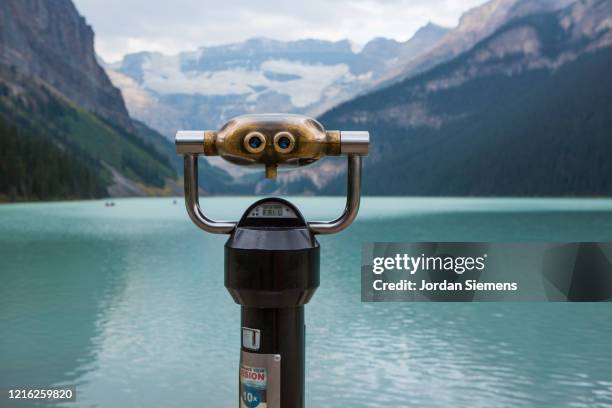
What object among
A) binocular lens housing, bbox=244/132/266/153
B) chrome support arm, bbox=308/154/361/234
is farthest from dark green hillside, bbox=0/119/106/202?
binocular lens housing, bbox=244/132/266/153

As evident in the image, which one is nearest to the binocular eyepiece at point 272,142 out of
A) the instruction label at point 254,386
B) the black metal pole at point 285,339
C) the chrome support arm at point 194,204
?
the chrome support arm at point 194,204

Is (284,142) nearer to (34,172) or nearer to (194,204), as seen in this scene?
(194,204)

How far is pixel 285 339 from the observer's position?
422 cm

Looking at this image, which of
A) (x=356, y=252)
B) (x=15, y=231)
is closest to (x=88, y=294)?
(x=356, y=252)

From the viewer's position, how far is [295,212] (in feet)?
13.5

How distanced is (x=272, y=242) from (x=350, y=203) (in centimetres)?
47

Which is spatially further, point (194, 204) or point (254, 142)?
point (194, 204)

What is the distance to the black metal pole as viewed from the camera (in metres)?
4.19

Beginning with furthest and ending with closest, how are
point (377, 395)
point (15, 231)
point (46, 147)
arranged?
point (46, 147) < point (15, 231) < point (377, 395)

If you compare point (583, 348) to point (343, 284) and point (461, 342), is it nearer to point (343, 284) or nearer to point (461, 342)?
point (461, 342)

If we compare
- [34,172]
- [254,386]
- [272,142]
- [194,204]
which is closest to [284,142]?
[272,142]

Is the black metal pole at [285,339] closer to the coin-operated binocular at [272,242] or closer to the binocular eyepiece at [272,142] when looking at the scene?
the coin-operated binocular at [272,242]

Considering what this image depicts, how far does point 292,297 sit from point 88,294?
23211 mm
